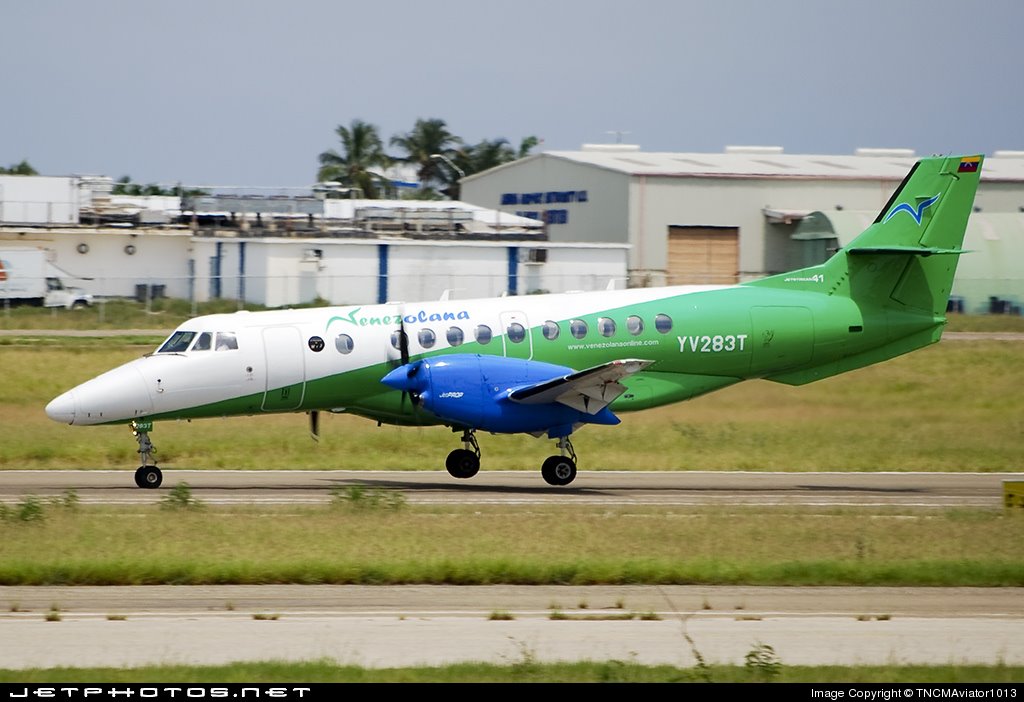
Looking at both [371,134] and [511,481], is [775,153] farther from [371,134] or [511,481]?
[511,481]

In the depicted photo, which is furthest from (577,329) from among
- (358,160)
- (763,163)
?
(358,160)

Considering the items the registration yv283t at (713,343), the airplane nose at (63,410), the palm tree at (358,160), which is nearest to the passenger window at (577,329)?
the registration yv283t at (713,343)

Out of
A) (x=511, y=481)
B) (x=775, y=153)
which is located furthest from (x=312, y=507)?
(x=775, y=153)

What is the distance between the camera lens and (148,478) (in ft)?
69.8

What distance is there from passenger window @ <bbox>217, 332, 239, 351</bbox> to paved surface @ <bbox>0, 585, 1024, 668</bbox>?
830cm

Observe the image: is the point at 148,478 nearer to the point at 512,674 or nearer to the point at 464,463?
the point at 464,463

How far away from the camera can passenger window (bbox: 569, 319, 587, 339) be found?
23.6 m

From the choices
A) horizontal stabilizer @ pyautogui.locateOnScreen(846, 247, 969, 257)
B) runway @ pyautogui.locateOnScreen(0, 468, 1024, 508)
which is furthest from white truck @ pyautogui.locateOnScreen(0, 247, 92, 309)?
horizontal stabilizer @ pyautogui.locateOnScreen(846, 247, 969, 257)

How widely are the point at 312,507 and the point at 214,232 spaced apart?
41619 millimetres

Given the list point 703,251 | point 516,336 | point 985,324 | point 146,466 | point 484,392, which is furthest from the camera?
point 703,251

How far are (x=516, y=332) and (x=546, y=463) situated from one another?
242cm

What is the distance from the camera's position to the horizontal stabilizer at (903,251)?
24569 millimetres

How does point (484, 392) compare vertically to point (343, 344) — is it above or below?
below
